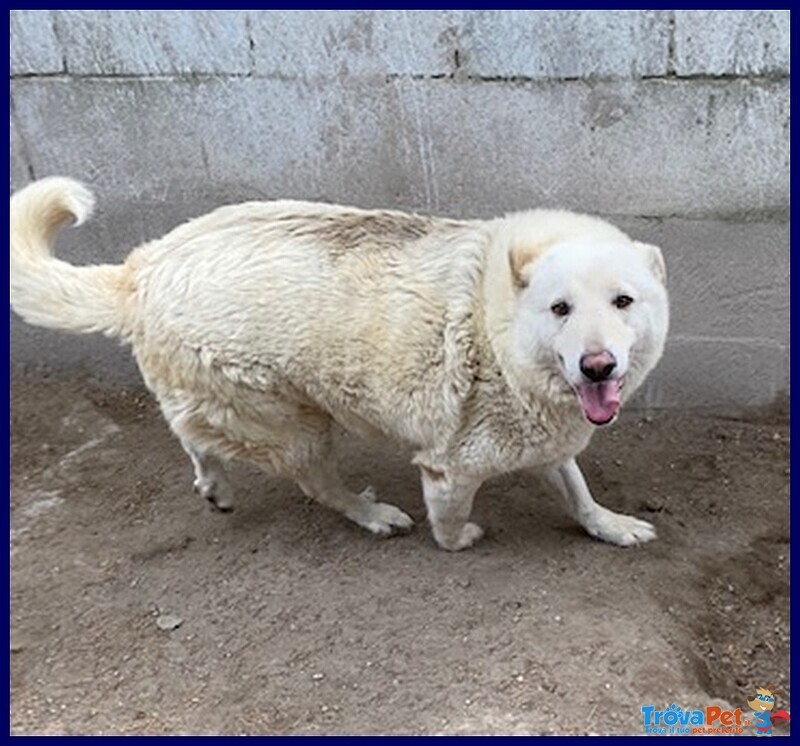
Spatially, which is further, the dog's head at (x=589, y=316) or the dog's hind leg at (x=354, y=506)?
the dog's hind leg at (x=354, y=506)

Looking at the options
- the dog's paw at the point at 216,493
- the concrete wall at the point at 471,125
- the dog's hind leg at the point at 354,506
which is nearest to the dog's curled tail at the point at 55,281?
the dog's paw at the point at 216,493

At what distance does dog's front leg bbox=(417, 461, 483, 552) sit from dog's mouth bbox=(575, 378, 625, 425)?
62 centimetres

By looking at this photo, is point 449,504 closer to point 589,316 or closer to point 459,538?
point 459,538

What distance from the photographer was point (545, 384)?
2939 mm

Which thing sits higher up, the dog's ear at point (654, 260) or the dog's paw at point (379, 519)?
the dog's ear at point (654, 260)

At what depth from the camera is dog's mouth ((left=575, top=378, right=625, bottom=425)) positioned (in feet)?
9.03

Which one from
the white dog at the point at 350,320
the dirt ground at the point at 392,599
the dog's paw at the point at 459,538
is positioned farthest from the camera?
the dog's paw at the point at 459,538

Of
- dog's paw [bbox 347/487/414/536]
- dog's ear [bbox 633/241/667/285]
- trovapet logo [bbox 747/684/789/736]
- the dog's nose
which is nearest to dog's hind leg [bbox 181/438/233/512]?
dog's paw [bbox 347/487/414/536]

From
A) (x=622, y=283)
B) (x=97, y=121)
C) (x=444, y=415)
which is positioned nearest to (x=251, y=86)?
(x=97, y=121)

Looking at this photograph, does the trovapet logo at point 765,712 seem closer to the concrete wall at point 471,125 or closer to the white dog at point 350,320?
the white dog at point 350,320

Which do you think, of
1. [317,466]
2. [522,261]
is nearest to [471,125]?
[522,261]

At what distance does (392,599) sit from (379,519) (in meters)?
0.43

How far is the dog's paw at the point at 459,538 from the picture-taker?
349 cm

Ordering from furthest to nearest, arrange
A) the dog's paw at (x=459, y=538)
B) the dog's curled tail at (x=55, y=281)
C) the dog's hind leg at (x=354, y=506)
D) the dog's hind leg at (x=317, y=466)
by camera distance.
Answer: the dog's hind leg at (x=354, y=506) → the dog's paw at (x=459, y=538) → the dog's hind leg at (x=317, y=466) → the dog's curled tail at (x=55, y=281)
